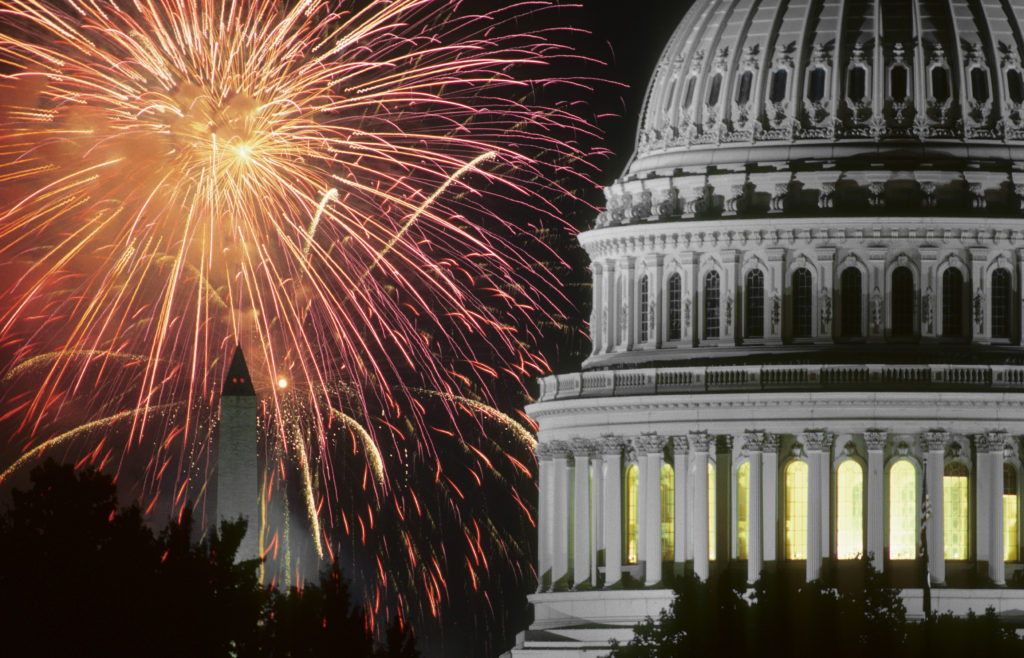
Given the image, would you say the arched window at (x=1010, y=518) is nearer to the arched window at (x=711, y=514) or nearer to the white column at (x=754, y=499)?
the white column at (x=754, y=499)

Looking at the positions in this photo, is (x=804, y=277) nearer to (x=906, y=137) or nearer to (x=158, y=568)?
(x=906, y=137)

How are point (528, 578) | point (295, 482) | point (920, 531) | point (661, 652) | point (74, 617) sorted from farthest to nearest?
point (528, 578) < point (920, 531) < point (295, 482) < point (661, 652) < point (74, 617)

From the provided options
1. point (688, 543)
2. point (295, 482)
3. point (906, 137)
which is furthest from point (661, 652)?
point (906, 137)

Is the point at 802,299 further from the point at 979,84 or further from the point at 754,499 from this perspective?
the point at 979,84

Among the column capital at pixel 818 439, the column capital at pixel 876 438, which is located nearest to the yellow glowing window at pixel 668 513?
the column capital at pixel 818 439

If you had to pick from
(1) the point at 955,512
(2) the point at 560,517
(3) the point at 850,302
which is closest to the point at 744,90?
(3) the point at 850,302

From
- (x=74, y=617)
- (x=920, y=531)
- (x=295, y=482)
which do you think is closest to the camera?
(x=74, y=617)
